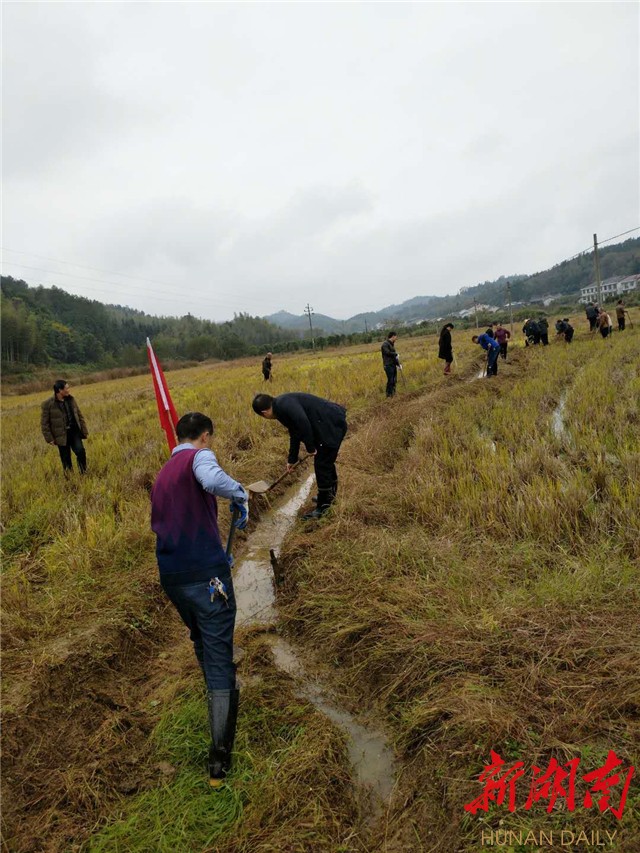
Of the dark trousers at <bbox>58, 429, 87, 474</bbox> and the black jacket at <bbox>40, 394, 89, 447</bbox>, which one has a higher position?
the black jacket at <bbox>40, 394, 89, 447</bbox>

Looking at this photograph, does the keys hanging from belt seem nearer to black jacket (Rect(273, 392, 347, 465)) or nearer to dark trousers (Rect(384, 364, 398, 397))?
black jacket (Rect(273, 392, 347, 465))

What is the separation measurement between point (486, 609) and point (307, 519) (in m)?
2.36

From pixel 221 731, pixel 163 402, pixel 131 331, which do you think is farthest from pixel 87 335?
pixel 221 731

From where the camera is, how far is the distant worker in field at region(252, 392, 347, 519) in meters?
4.22

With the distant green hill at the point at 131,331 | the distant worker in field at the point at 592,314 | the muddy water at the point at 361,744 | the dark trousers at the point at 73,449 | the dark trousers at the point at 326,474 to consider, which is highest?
the distant green hill at the point at 131,331

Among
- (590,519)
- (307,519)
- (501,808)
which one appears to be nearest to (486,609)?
(501,808)

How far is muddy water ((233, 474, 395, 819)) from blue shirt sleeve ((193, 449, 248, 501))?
56.1 inches

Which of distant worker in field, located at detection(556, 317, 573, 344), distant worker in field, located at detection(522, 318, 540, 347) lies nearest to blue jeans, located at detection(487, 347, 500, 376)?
distant worker in field, located at detection(556, 317, 573, 344)

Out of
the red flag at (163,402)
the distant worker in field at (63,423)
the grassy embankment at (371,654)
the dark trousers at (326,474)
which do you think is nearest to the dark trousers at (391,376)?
the grassy embankment at (371,654)

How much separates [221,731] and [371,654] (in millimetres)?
989

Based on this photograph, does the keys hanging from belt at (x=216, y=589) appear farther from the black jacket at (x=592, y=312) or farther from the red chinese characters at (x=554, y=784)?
the black jacket at (x=592, y=312)

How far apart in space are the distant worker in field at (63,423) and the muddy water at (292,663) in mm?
3215

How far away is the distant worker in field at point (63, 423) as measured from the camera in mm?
6086

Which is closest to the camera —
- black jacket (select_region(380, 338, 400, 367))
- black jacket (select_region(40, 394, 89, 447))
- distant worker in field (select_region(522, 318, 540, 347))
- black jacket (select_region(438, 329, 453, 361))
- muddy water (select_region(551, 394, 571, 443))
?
muddy water (select_region(551, 394, 571, 443))
